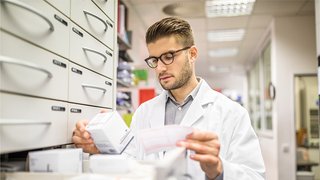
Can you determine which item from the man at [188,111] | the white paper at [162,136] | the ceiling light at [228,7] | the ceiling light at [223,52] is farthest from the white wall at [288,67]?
the white paper at [162,136]

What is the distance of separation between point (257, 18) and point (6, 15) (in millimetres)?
4482

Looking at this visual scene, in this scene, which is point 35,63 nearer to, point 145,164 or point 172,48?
point 145,164

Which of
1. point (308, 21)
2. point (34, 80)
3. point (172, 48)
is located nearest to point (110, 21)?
point (172, 48)

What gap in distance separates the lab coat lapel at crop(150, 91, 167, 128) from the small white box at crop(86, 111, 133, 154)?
1.34ft

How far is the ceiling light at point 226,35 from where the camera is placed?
213 inches

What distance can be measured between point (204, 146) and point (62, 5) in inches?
24.6

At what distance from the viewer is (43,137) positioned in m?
0.90

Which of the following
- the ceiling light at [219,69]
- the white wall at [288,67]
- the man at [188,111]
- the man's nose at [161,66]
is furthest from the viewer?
the ceiling light at [219,69]

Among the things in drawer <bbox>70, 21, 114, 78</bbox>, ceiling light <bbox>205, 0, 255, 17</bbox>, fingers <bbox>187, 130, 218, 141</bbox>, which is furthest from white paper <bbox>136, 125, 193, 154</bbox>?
ceiling light <bbox>205, 0, 255, 17</bbox>

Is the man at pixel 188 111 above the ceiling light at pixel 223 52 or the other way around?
the other way around

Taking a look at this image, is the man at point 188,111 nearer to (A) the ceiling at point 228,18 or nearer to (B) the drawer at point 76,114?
(B) the drawer at point 76,114

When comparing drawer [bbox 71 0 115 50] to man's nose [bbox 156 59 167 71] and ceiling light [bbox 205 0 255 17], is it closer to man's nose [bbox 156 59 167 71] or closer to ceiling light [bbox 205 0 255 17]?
man's nose [bbox 156 59 167 71]

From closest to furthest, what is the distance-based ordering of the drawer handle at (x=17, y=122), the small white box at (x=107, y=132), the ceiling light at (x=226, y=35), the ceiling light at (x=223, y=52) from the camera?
the drawer handle at (x=17, y=122), the small white box at (x=107, y=132), the ceiling light at (x=226, y=35), the ceiling light at (x=223, y=52)

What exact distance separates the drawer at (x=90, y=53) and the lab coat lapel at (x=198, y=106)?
40 cm
